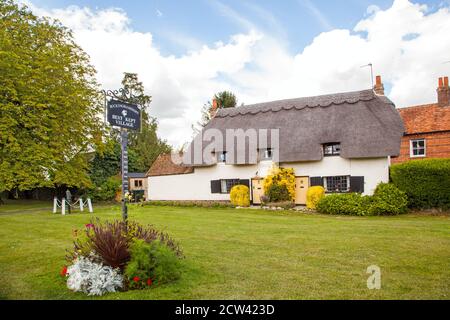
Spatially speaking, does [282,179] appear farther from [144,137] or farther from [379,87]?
[144,137]

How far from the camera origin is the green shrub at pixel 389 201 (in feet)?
58.9

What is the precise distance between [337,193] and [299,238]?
11.2 meters

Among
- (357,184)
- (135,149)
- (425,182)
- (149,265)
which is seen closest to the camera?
(149,265)

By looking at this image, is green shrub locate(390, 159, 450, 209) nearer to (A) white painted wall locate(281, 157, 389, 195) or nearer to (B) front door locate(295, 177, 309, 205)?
(A) white painted wall locate(281, 157, 389, 195)

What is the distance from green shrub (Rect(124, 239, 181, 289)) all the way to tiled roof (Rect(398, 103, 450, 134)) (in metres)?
21.8

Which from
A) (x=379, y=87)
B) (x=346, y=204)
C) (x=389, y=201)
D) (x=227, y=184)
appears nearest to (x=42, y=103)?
(x=227, y=184)

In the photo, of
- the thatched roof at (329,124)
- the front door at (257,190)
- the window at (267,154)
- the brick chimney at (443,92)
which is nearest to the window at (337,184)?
the thatched roof at (329,124)

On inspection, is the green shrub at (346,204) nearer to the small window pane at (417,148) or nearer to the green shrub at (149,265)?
the small window pane at (417,148)

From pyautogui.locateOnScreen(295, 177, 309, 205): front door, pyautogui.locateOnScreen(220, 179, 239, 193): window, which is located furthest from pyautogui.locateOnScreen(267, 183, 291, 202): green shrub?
pyautogui.locateOnScreen(220, 179, 239, 193): window

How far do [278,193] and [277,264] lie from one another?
572 inches

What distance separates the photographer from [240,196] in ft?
75.6

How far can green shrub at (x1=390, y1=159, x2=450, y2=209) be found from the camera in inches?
676

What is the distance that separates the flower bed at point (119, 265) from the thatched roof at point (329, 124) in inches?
658
